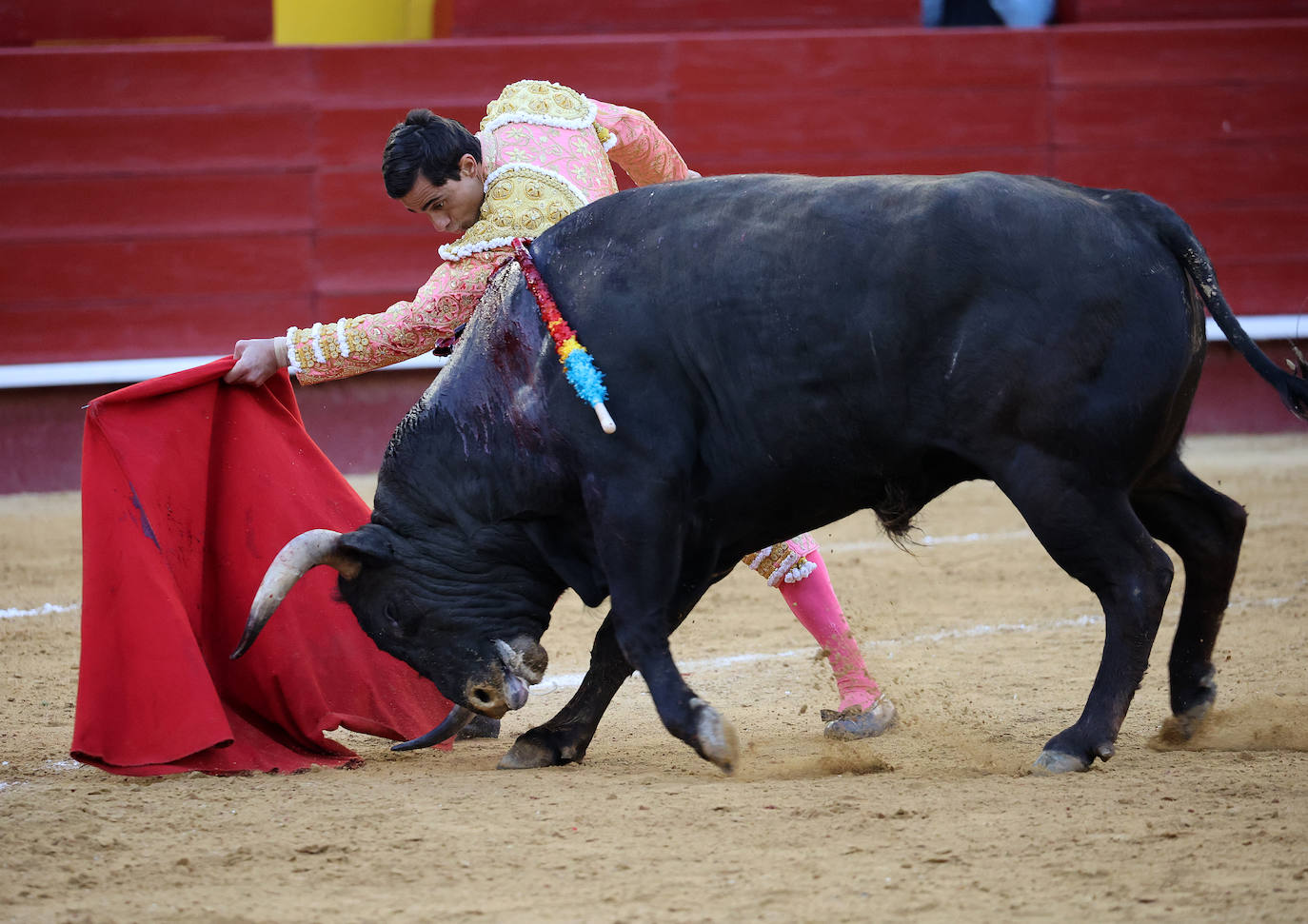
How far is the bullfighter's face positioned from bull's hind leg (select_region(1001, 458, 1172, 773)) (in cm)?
119

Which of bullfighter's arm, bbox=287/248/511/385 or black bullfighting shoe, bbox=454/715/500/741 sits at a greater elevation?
bullfighter's arm, bbox=287/248/511/385

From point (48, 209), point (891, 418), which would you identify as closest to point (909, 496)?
point (891, 418)

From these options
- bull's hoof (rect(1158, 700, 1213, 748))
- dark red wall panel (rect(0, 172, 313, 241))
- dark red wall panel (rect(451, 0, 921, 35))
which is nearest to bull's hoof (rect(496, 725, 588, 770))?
bull's hoof (rect(1158, 700, 1213, 748))

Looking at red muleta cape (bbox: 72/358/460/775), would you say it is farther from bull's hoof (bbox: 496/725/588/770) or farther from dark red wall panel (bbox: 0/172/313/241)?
dark red wall panel (bbox: 0/172/313/241)

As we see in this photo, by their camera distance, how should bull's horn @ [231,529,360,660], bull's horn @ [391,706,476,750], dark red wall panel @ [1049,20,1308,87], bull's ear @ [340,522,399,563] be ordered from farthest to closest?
dark red wall panel @ [1049,20,1308,87], bull's horn @ [391,706,476,750], bull's ear @ [340,522,399,563], bull's horn @ [231,529,360,660]

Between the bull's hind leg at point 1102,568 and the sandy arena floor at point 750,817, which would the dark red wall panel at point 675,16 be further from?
the bull's hind leg at point 1102,568

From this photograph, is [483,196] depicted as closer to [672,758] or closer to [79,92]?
Answer: [672,758]

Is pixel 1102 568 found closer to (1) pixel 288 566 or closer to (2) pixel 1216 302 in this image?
(2) pixel 1216 302

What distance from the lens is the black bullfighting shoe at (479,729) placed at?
359 cm

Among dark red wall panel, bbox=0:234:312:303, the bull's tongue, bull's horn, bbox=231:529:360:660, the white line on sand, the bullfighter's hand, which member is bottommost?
the white line on sand

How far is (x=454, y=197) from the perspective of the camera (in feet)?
10.4

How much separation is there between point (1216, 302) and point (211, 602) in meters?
2.07

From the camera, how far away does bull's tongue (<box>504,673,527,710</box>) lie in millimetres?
3166

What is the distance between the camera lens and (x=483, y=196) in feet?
10.6
